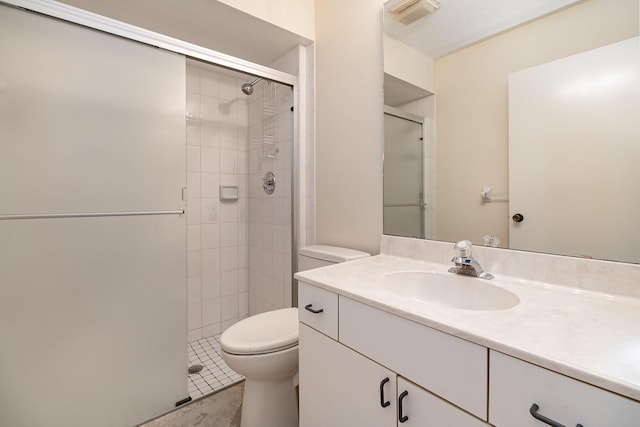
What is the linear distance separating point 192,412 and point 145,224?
1.00 m

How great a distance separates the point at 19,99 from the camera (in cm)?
111

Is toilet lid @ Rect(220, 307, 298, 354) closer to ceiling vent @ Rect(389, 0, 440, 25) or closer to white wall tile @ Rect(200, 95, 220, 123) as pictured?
ceiling vent @ Rect(389, 0, 440, 25)

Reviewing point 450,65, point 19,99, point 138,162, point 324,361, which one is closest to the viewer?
point 324,361

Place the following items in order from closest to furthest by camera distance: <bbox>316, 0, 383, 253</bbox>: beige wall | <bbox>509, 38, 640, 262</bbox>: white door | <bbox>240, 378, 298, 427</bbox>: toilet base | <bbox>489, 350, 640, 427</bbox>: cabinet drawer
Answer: <bbox>489, 350, 640, 427</bbox>: cabinet drawer, <bbox>509, 38, 640, 262</bbox>: white door, <bbox>240, 378, 298, 427</bbox>: toilet base, <bbox>316, 0, 383, 253</bbox>: beige wall

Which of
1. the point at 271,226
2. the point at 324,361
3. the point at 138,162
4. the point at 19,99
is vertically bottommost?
the point at 324,361

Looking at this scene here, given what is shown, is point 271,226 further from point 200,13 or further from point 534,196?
point 534,196

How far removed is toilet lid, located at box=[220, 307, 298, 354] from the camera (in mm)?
1197

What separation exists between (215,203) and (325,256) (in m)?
1.37

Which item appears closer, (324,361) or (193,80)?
(324,361)

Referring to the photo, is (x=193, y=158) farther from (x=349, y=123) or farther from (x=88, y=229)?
(x=349, y=123)

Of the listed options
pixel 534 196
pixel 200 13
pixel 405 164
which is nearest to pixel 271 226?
pixel 405 164

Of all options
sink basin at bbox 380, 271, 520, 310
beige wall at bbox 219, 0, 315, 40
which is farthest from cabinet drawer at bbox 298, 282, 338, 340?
beige wall at bbox 219, 0, 315, 40

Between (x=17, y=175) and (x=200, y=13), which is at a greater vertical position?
(x=200, y=13)

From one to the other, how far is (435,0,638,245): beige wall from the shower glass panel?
0.10 meters
